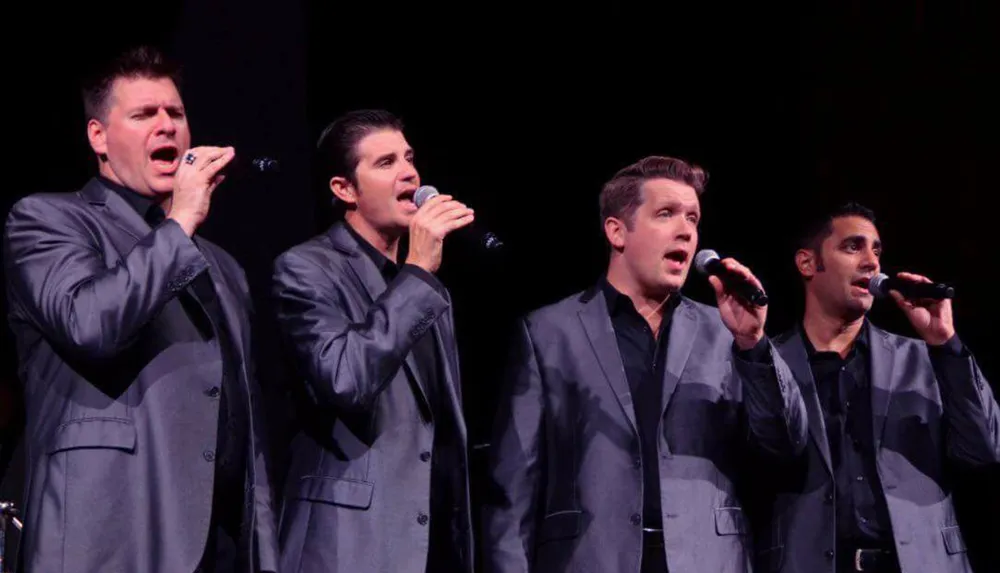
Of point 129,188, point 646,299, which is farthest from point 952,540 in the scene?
point 129,188

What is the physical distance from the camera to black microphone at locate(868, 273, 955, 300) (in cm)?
316

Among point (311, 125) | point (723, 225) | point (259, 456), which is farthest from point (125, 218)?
point (723, 225)

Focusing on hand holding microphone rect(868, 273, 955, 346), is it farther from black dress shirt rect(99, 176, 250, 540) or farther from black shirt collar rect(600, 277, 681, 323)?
black dress shirt rect(99, 176, 250, 540)

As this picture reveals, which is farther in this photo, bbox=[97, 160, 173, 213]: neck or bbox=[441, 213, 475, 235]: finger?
bbox=[441, 213, 475, 235]: finger

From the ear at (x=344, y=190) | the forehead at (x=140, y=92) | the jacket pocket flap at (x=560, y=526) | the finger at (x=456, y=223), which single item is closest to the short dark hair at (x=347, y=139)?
the ear at (x=344, y=190)

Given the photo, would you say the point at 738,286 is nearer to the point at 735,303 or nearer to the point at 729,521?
the point at 735,303

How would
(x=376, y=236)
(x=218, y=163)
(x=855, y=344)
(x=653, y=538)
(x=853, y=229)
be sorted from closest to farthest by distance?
(x=218, y=163) < (x=653, y=538) < (x=376, y=236) < (x=855, y=344) < (x=853, y=229)

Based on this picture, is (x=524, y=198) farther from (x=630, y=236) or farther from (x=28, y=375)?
(x=28, y=375)

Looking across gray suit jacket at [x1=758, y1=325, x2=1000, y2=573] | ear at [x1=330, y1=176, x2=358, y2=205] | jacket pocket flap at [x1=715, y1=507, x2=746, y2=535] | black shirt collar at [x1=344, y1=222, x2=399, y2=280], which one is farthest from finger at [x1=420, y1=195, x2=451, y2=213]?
gray suit jacket at [x1=758, y1=325, x2=1000, y2=573]

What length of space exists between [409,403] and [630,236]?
0.85m

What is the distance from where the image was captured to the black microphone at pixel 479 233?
2842mm

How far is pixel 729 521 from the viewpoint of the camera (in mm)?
3014

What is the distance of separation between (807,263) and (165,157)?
1.99 meters

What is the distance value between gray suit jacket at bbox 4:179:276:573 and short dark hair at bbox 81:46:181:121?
0.86 ft
